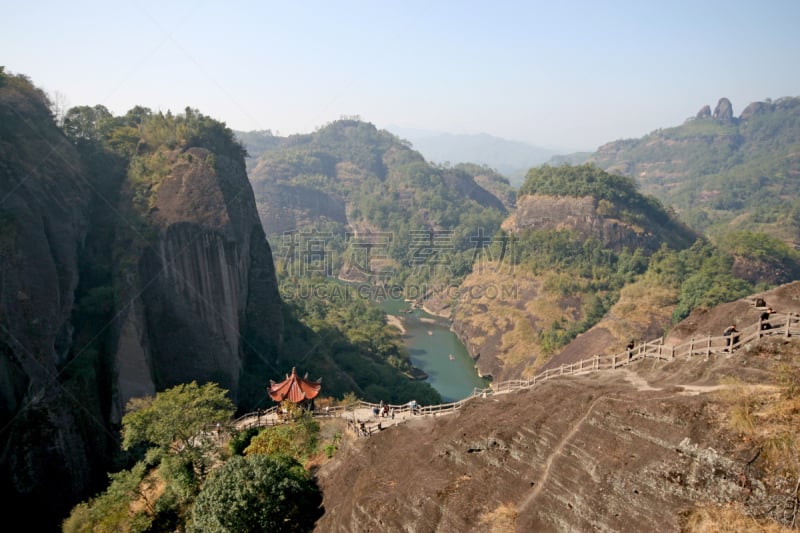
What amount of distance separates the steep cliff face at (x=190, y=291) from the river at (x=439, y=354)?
21.4m

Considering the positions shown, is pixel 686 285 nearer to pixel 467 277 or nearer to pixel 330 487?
pixel 467 277

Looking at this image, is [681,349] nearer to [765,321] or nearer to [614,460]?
[765,321]

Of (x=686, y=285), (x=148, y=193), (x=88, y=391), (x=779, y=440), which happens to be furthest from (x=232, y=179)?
(x=686, y=285)

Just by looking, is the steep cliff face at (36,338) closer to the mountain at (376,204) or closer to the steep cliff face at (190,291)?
the steep cliff face at (190,291)

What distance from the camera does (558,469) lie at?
471 inches

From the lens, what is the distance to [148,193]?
1554 inches

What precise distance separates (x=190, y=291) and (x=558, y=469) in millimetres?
29968

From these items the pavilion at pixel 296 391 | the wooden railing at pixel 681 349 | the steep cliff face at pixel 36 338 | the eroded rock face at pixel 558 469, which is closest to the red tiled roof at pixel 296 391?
the pavilion at pixel 296 391

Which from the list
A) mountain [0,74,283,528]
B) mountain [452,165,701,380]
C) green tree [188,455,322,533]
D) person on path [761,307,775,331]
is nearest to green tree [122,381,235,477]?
green tree [188,455,322,533]

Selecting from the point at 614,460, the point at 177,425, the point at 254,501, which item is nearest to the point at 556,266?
the point at 177,425

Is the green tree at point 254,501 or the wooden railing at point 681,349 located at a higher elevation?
the wooden railing at point 681,349

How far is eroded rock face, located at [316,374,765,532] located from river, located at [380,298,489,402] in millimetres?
36193

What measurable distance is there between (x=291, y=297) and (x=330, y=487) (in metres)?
53.1

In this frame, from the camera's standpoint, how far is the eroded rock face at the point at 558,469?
408 inches
